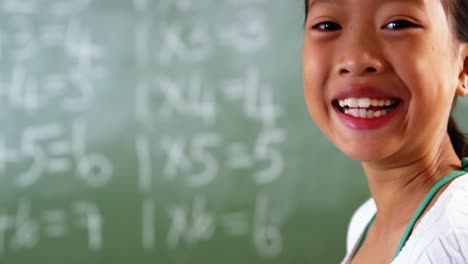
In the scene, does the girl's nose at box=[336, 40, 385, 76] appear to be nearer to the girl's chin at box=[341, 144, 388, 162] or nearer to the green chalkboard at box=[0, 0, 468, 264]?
the girl's chin at box=[341, 144, 388, 162]

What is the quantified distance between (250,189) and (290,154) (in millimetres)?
213

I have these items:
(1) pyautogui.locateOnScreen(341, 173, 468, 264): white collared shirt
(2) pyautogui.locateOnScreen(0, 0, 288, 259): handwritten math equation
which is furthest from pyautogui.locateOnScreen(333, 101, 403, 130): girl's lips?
(2) pyautogui.locateOnScreen(0, 0, 288, 259): handwritten math equation

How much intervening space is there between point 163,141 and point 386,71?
177 cm

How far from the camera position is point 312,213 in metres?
2.56

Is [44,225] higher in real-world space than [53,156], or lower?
lower

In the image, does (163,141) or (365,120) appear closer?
(365,120)

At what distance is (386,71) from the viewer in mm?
698

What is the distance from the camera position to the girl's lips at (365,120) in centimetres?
71

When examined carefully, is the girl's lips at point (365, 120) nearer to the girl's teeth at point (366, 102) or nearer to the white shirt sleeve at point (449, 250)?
the girl's teeth at point (366, 102)

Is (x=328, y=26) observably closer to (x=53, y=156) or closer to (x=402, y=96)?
(x=402, y=96)

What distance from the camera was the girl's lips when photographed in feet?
2.34

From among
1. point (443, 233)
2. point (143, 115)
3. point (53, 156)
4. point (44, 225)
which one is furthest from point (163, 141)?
point (443, 233)

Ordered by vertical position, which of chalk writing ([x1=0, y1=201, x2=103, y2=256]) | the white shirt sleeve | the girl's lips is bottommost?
chalk writing ([x1=0, y1=201, x2=103, y2=256])

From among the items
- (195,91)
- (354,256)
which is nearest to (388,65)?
(354,256)
